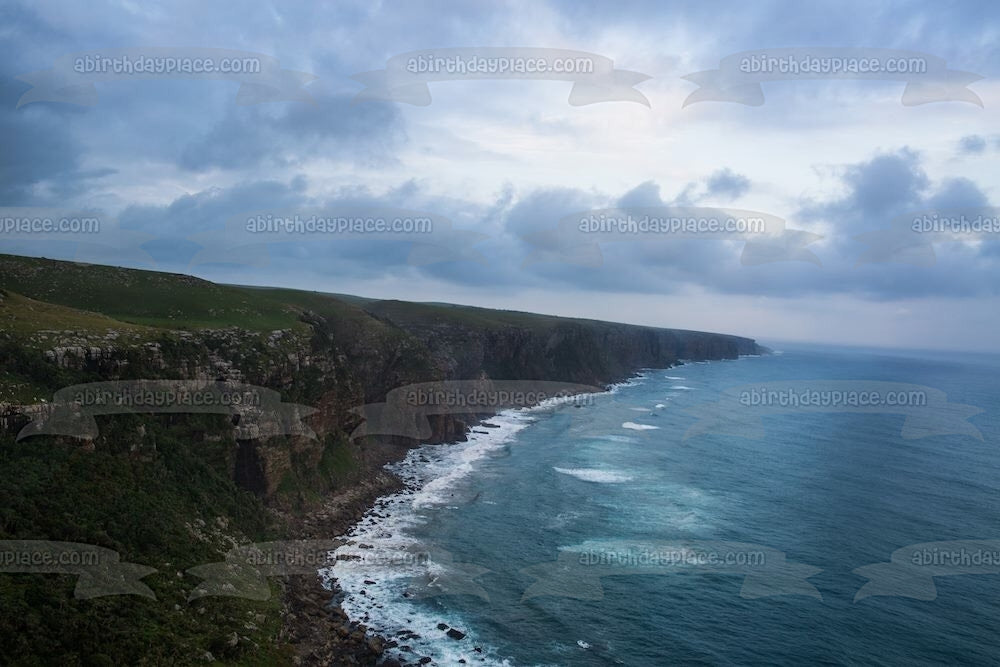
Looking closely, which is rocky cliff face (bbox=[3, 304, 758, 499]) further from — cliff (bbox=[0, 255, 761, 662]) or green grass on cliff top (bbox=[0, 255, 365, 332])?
green grass on cliff top (bbox=[0, 255, 365, 332])

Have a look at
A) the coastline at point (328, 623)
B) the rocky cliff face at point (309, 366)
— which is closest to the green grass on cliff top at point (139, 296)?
the rocky cliff face at point (309, 366)

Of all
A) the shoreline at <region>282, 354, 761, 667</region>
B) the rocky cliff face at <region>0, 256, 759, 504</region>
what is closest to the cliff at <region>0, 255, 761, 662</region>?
the rocky cliff face at <region>0, 256, 759, 504</region>

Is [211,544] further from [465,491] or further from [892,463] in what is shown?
[892,463]

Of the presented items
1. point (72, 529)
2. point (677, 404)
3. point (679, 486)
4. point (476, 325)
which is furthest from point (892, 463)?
point (72, 529)

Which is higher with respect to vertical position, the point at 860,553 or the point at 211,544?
the point at 211,544

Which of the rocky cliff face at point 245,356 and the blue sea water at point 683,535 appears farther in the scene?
the rocky cliff face at point 245,356

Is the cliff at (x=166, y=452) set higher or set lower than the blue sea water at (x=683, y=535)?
higher

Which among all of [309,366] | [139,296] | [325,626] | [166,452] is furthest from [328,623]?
[139,296]

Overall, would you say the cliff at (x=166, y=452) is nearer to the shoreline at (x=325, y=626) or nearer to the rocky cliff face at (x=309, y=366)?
the rocky cliff face at (x=309, y=366)
